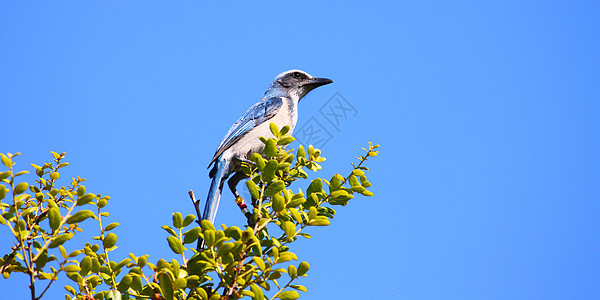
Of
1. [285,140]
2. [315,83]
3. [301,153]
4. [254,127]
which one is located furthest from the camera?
[315,83]

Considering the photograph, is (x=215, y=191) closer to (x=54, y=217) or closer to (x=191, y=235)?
(x=191, y=235)

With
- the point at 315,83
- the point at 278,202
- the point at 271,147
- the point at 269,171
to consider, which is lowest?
the point at 278,202

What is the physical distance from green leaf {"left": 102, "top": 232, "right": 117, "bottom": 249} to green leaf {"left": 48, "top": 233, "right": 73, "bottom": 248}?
0.97ft

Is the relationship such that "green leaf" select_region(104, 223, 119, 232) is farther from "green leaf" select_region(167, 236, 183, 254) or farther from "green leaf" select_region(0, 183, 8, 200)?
"green leaf" select_region(0, 183, 8, 200)

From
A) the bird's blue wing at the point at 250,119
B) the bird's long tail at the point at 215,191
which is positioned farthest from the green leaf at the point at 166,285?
the bird's blue wing at the point at 250,119

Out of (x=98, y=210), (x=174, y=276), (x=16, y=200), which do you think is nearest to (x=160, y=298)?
(x=174, y=276)

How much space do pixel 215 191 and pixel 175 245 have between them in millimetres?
1788

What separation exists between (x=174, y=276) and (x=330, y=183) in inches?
38.0

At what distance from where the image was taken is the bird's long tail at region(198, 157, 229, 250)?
3836 mm

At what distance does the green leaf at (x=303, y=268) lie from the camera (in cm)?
231

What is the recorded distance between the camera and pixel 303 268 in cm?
233

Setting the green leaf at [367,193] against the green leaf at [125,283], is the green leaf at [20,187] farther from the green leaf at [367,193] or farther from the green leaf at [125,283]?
the green leaf at [367,193]

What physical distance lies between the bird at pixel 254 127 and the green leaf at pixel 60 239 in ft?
5.86

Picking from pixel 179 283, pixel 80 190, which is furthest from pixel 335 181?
pixel 80 190
